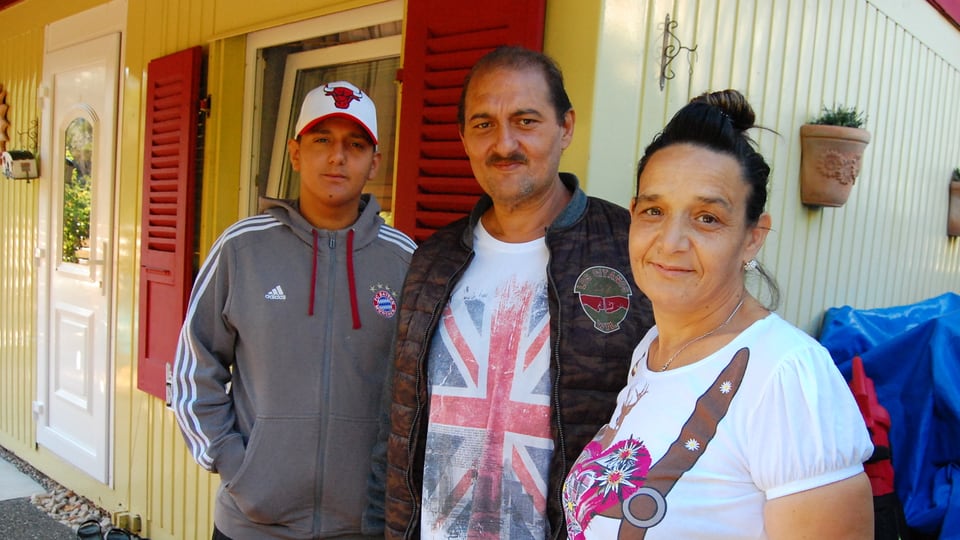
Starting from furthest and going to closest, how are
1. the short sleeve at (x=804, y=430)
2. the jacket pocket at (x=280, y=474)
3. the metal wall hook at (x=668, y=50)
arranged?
the metal wall hook at (x=668, y=50) < the jacket pocket at (x=280, y=474) < the short sleeve at (x=804, y=430)

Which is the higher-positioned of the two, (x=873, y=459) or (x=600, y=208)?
(x=600, y=208)

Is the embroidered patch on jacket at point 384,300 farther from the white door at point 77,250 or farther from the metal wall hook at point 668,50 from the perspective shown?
the white door at point 77,250

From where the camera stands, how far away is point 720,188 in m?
1.15

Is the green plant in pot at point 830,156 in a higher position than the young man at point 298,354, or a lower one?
higher

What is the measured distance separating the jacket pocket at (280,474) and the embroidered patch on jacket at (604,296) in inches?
32.9

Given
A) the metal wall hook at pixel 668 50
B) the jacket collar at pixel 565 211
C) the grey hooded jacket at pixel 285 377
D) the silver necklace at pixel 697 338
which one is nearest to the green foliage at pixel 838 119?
the metal wall hook at pixel 668 50

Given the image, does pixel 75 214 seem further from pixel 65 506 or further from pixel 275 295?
pixel 275 295

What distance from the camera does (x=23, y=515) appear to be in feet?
14.4

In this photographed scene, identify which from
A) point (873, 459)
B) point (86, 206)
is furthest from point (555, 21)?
point (86, 206)

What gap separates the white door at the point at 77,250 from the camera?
429 cm

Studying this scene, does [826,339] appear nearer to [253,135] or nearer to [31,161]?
[253,135]

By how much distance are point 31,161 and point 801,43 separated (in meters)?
4.87

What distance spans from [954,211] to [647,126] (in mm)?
4004

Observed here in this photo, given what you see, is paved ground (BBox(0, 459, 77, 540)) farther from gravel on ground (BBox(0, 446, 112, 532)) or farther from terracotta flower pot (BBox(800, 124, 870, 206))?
terracotta flower pot (BBox(800, 124, 870, 206))
